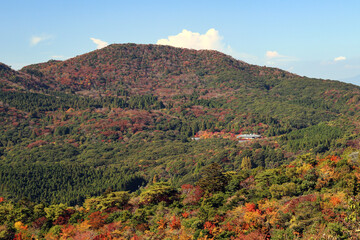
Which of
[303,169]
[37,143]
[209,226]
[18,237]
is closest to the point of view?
[209,226]

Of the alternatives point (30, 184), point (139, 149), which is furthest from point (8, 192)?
point (139, 149)

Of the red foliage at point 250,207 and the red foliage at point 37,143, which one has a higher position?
the red foliage at point 250,207

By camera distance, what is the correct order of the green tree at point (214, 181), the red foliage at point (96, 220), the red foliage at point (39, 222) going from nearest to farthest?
the red foliage at point (96, 220) < the red foliage at point (39, 222) < the green tree at point (214, 181)

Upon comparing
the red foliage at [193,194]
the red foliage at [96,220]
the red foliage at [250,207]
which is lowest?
the red foliage at [96,220]

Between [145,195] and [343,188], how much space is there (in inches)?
1253

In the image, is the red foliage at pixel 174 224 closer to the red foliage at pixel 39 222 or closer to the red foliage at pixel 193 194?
the red foliage at pixel 193 194

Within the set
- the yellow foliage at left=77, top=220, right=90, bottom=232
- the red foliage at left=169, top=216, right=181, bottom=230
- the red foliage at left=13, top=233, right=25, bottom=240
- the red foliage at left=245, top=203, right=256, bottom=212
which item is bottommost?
the red foliage at left=13, top=233, right=25, bottom=240

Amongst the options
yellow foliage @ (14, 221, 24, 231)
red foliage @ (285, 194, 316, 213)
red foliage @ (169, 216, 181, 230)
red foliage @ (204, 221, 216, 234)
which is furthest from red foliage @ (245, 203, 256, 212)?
yellow foliage @ (14, 221, 24, 231)

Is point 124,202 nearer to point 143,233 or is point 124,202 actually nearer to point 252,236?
point 143,233

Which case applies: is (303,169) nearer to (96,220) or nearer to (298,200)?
(298,200)

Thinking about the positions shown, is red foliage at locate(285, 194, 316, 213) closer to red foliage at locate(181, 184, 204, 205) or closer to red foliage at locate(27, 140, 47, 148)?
red foliage at locate(181, 184, 204, 205)

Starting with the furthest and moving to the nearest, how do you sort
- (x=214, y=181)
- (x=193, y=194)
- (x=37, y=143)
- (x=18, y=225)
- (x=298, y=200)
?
(x=37, y=143) → (x=214, y=181) → (x=193, y=194) → (x=18, y=225) → (x=298, y=200)

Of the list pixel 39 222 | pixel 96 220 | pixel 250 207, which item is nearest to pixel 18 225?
pixel 39 222

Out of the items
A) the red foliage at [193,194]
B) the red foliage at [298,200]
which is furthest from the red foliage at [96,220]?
the red foliage at [298,200]
